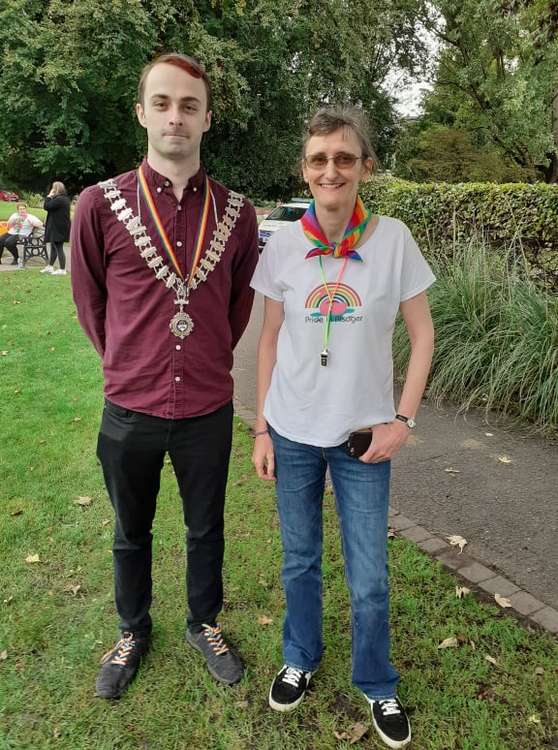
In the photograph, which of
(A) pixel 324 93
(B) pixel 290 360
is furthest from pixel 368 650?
(A) pixel 324 93

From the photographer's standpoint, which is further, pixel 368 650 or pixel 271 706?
pixel 271 706

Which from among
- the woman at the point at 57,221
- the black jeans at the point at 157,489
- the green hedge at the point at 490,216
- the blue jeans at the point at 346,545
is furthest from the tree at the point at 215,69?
the blue jeans at the point at 346,545

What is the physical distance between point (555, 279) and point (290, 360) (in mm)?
5217

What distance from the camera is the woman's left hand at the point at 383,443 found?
2.05 metres

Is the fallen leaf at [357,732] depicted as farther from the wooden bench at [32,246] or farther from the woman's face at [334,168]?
the wooden bench at [32,246]

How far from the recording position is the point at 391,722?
229 centimetres

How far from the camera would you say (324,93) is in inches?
841

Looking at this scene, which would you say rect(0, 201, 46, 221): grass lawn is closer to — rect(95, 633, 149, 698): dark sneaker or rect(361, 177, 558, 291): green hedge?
rect(361, 177, 558, 291): green hedge

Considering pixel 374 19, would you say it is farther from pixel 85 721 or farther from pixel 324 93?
pixel 85 721

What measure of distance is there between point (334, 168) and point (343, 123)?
153 mm

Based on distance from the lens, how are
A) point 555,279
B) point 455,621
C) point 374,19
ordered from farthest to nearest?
point 374,19
point 555,279
point 455,621

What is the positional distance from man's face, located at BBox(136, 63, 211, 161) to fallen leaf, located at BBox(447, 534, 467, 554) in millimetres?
2671

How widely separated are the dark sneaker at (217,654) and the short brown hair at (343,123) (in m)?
2.02

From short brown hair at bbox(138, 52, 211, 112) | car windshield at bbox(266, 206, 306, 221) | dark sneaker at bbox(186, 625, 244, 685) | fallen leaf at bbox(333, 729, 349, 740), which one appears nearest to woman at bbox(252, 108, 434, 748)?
fallen leaf at bbox(333, 729, 349, 740)
